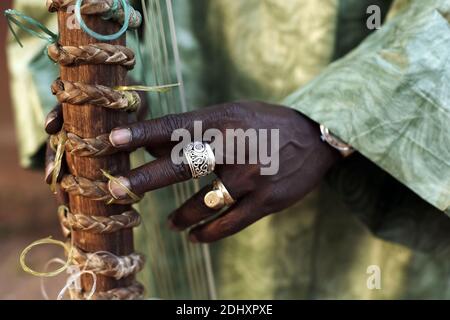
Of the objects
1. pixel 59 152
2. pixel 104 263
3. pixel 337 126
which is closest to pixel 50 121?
pixel 59 152

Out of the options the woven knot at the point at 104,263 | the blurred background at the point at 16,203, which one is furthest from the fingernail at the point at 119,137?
the blurred background at the point at 16,203

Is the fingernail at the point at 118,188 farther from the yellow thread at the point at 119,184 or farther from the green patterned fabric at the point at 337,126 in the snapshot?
the green patterned fabric at the point at 337,126

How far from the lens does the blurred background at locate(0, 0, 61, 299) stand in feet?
8.02

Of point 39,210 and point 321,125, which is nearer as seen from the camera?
point 321,125

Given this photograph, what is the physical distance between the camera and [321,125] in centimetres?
62

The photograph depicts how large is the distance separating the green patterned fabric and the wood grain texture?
0.75ft

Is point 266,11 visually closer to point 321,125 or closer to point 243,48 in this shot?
point 243,48

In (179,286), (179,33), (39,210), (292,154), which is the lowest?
(39,210)

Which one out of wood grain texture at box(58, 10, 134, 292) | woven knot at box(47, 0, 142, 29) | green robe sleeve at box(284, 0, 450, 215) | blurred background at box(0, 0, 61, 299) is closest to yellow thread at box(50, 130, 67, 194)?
wood grain texture at box(58, 10, 134, 292)

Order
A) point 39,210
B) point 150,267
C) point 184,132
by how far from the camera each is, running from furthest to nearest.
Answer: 1. point 39,210
2. point 150,267
3. point 184,132

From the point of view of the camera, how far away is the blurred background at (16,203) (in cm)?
245
